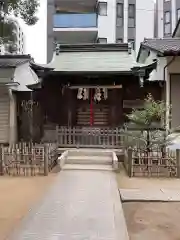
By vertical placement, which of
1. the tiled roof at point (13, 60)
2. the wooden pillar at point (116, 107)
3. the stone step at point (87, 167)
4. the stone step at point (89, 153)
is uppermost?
the tiled roof at point (13, 60)

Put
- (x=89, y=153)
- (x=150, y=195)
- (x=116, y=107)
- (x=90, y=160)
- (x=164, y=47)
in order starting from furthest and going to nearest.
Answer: (x=116, y=107), (x=164, y=47), (x=89, y=153), (x=90, y=160), (x=150, y=195)

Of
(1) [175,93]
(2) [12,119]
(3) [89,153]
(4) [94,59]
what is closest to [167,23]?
(4) [94,59]

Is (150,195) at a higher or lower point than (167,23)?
lower

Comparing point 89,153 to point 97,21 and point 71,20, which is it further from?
point 97,21

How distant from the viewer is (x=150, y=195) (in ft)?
27.8

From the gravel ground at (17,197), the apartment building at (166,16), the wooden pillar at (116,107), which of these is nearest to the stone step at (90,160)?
the gravel ground at (17,197)

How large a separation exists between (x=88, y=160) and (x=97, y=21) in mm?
22123

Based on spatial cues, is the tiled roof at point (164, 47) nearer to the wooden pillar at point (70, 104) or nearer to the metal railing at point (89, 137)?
the metal railing at point (89, 137)

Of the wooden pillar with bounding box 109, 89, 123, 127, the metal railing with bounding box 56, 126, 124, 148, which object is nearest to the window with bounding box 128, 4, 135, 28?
the wooden pillar with bounding box 109, 89, 123, 127

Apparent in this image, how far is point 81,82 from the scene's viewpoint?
16.6 m

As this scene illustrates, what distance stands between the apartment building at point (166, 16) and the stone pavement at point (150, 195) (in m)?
32.3

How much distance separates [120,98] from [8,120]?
209 inches

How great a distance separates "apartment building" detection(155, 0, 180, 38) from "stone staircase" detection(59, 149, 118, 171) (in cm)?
2811

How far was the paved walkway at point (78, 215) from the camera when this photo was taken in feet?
17.4
